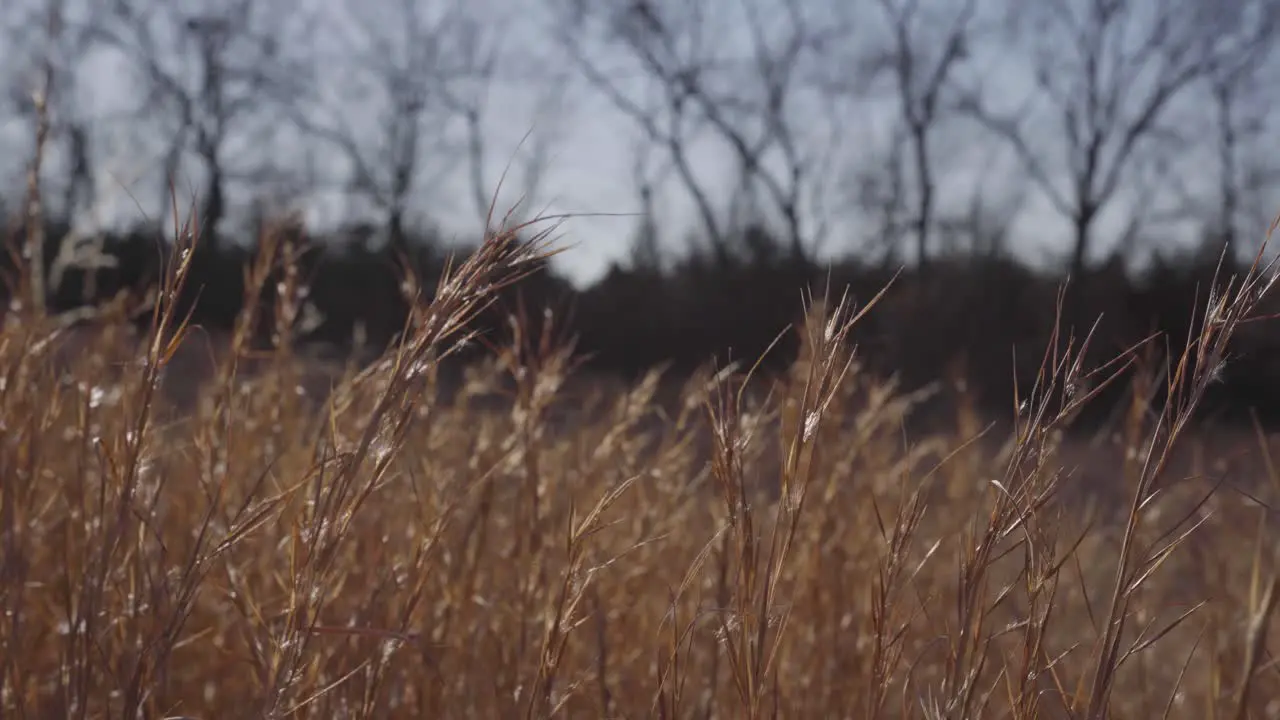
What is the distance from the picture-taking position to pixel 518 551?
85.4 inches

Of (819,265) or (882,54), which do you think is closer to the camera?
(819,265)

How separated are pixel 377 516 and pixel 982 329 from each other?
10.8m

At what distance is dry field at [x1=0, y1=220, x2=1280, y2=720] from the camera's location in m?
1.17

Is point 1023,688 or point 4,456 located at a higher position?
point 4,456

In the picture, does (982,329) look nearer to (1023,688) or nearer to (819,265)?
(819,265)

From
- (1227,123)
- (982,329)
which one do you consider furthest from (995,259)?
(1227,123)

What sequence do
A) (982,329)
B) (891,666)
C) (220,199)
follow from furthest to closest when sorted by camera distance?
(220,199)
(982,329)
(891,666)

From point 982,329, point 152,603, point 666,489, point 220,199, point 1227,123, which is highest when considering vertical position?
point 220,199

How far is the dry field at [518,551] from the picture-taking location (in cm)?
117

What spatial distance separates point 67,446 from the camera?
2771mm

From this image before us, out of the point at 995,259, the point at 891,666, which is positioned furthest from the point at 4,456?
the point at 995,259

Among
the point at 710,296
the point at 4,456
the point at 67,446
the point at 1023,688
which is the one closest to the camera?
the point at 1023,688

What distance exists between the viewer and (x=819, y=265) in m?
13.1

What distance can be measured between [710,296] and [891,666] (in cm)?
1286
